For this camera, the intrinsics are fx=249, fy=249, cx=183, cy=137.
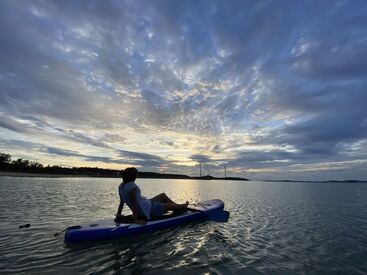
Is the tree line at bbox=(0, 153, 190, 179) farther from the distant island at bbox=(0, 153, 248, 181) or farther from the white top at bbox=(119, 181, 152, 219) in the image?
the white top at bbox=(119, 181, 152, 219)

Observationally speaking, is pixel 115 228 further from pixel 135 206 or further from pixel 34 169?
pixel 34 169

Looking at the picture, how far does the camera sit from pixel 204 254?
26.7ft

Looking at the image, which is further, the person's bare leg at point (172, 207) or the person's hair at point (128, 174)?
the person's bare leg at point (172, 207)

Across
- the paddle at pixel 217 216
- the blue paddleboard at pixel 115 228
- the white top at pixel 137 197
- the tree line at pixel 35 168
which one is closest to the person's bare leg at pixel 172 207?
the blue paddleboard at pixel 115 228

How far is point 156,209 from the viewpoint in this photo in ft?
36.5

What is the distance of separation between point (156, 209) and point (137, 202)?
4.65 feet

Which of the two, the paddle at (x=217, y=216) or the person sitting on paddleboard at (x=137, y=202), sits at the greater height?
the person sitting on paddleboard at (x=137, y=202)

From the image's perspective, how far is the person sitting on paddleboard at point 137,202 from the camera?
9562mm

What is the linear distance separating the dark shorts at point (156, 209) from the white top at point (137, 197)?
1.14 feet

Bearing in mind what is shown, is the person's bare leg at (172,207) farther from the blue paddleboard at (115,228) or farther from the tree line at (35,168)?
the tree line at (35,168)

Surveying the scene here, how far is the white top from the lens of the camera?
9587 millimetres

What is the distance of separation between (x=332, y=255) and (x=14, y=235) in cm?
1156

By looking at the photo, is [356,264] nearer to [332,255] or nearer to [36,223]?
[332,255]

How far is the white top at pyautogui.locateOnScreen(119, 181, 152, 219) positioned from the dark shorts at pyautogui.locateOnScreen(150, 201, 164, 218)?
35cm
